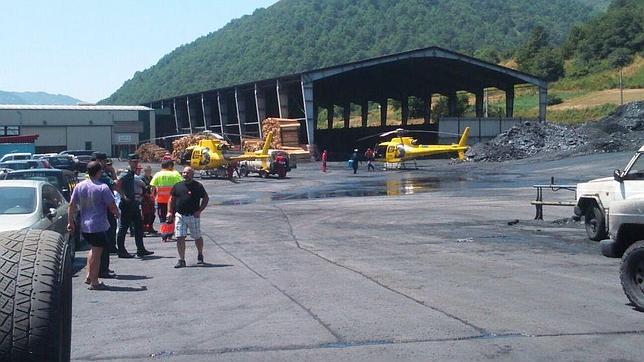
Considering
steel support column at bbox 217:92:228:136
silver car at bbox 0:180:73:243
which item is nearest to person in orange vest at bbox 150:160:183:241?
silver car at bbox 0:180:73:243

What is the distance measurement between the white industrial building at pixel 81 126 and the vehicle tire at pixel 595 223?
71155 millimetres

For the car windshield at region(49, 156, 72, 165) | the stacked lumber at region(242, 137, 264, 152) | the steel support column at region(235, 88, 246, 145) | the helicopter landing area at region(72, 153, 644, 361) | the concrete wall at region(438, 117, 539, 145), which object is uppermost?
the steel support column at region(235, 88, 246, 145)

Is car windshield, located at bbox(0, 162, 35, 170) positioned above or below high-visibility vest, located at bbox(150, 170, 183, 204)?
above

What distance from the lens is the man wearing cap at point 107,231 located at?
1277cm

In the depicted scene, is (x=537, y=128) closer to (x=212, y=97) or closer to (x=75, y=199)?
(x=212, y=97)

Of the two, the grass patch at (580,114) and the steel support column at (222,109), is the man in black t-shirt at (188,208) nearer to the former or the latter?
the steel support column at (222,109)

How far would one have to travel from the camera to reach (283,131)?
66.4 meters

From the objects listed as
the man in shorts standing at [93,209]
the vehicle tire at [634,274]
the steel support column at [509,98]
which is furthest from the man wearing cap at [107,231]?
the steel support column at [509,98]

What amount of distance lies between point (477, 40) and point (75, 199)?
627 feet

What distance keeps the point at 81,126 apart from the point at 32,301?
86168 mm

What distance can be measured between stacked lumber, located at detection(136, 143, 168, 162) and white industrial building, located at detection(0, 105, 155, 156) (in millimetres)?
8502

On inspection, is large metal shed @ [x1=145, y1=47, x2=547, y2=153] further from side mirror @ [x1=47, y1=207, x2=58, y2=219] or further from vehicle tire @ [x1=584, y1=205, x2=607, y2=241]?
side mirror @ [x1=47, y1=207, x2=58, y2=219]

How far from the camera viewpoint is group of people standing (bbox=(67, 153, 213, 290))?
39.1ft

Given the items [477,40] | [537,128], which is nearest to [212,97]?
[537,128]
